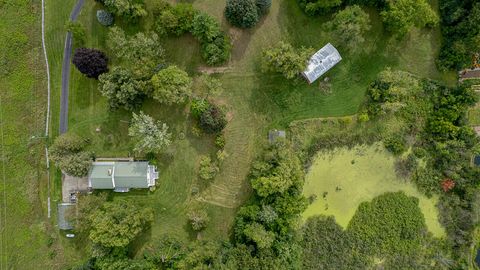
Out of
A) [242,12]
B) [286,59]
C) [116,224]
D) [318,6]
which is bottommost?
[116,224]

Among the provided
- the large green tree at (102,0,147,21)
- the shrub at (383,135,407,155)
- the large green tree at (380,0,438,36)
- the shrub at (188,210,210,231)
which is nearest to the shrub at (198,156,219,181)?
the shrub at (188,210,210,231)

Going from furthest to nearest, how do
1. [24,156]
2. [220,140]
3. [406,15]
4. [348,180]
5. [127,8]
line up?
[348,180]
[24,156]
[220,140]
[406,15]
[127,8]

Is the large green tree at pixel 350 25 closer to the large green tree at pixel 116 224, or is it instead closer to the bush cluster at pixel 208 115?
the bush cluster at pixel 208 115

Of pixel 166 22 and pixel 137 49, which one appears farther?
pixel 166 22

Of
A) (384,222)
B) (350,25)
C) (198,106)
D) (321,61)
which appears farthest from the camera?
(384,222)

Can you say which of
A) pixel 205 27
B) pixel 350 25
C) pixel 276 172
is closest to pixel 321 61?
pixel 350 25

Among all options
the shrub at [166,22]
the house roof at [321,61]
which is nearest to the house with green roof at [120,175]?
the shrub at [166,22]

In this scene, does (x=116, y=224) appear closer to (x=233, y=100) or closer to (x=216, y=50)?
(x=233, y=100)
